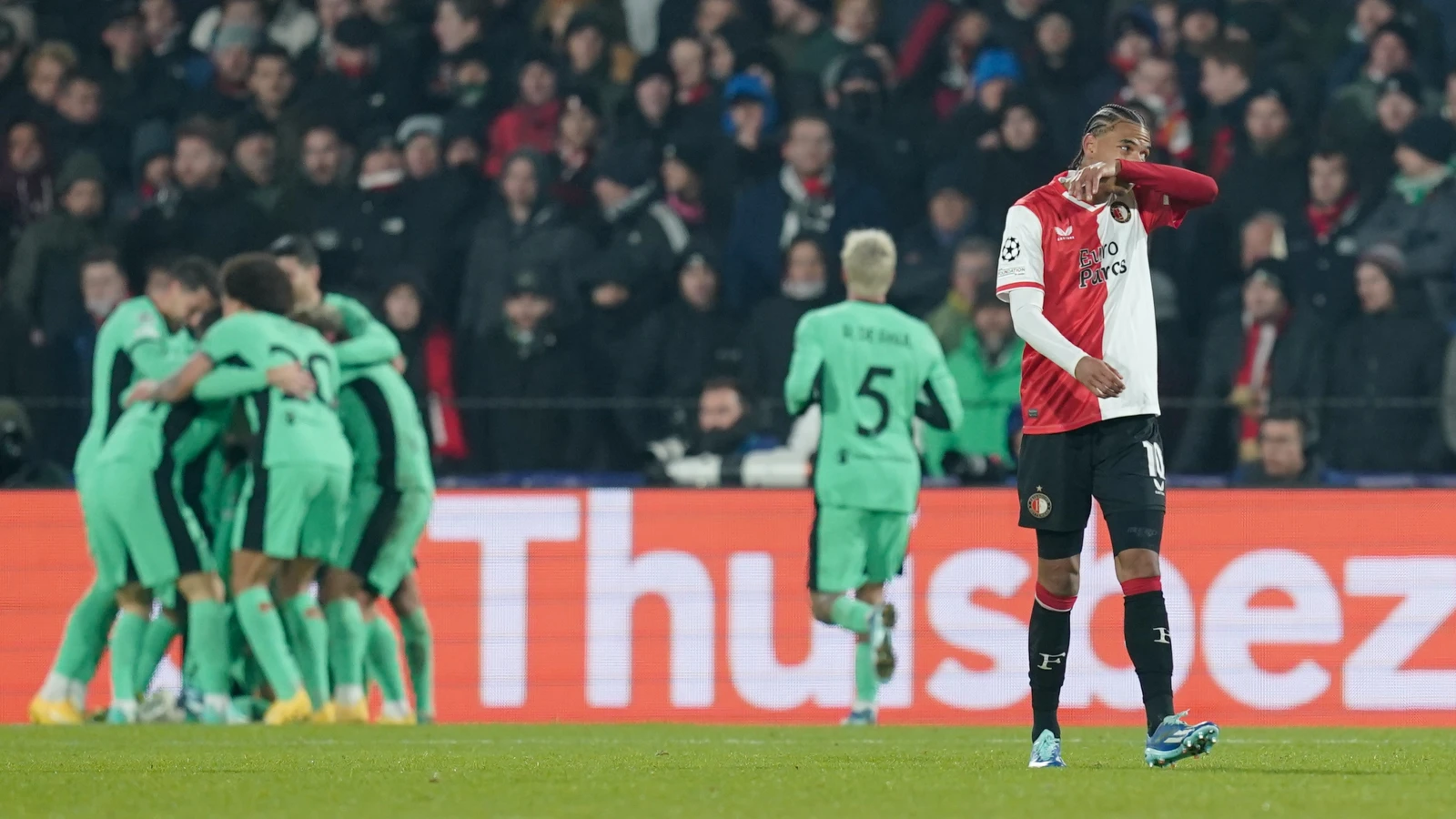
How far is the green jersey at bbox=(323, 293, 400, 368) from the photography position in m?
11.7

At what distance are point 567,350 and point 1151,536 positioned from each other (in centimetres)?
790

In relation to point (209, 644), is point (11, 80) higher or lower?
higher

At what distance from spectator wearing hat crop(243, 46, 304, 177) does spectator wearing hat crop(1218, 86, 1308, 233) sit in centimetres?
658

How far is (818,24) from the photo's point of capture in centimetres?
1670

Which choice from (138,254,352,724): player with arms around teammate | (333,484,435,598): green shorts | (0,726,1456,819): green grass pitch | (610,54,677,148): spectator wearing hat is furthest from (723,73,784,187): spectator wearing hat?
(0,726,1456,819): green grass pitch

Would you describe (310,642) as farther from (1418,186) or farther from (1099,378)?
(1418,186)

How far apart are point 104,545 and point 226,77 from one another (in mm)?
6404

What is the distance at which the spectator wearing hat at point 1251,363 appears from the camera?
43.7 ft

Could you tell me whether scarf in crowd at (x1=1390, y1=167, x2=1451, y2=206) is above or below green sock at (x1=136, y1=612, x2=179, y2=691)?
above

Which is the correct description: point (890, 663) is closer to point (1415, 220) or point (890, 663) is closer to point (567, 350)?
point (567, 350)

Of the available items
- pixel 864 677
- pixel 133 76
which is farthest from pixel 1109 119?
pixel 133 76

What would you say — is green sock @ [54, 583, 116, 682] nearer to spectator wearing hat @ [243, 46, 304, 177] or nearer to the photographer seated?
the photographer seated

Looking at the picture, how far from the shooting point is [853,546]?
446 inches

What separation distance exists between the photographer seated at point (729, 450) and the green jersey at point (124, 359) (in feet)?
9.57
